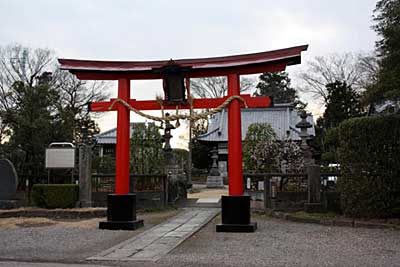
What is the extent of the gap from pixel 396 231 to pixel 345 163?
2660 mm

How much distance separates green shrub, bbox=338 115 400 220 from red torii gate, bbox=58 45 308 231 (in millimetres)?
3130

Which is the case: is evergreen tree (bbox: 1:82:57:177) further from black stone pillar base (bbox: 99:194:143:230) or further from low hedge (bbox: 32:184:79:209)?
black stone pillar base (bbox: 99:194:143:230)

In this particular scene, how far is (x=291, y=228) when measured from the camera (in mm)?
11852

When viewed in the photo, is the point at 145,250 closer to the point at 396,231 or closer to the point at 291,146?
the point at 396,231

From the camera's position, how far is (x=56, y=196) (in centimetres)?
1611

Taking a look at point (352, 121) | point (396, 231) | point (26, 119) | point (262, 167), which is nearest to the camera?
point (396, 231)

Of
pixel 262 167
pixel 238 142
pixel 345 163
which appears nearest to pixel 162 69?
pixel 238 142

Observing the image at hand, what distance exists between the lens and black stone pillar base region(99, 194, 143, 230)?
38.2 ft

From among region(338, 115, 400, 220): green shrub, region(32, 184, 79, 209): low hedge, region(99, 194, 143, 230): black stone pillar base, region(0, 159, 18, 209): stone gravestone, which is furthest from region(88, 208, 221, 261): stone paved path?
region(0, 159, 18, 209): stone gravestone

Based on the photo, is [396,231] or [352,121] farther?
[352,121]

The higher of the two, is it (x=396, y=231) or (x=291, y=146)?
(x=291, y=146)

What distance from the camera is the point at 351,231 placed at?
1109 cm

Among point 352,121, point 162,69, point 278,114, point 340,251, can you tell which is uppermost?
point 278,114

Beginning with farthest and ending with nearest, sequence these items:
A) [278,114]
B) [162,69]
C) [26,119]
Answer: [278,114] < [26,119] < [162,69]
